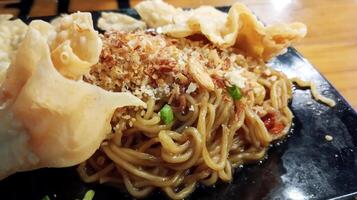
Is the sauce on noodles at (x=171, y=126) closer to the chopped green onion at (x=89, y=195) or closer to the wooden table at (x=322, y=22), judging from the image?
the chopped green onion at (x=89, y=195)

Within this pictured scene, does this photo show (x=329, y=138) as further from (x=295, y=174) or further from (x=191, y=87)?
(x=191, y=87)

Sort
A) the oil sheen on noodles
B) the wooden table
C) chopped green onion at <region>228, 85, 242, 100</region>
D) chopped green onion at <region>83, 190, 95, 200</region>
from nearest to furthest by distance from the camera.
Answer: chopped green onion at <region>83, 190, 95, 200</region>
the oil sheen on noodles
chopped green onion at <region>228, 85, 242, 100</region>
the wooden table

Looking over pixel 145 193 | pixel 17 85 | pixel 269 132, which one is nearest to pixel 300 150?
pixel 269 132

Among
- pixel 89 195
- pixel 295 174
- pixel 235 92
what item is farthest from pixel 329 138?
pixel 89 195

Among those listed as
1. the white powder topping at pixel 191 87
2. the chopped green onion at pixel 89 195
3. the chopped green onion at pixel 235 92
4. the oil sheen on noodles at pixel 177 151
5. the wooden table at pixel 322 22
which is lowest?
the wooden table at pixel 322 22

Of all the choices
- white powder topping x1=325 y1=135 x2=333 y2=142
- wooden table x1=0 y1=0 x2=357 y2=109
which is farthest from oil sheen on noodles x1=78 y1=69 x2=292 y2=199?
wooden table x1=0 y1=0 x2=357 y2=109

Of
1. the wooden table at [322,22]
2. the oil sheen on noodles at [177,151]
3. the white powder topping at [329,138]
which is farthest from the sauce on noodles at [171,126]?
the wooden table at [322,22]

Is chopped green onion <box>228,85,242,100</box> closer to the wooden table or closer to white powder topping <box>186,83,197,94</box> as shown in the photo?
white powder topping <box>186,83,197,94</box>
